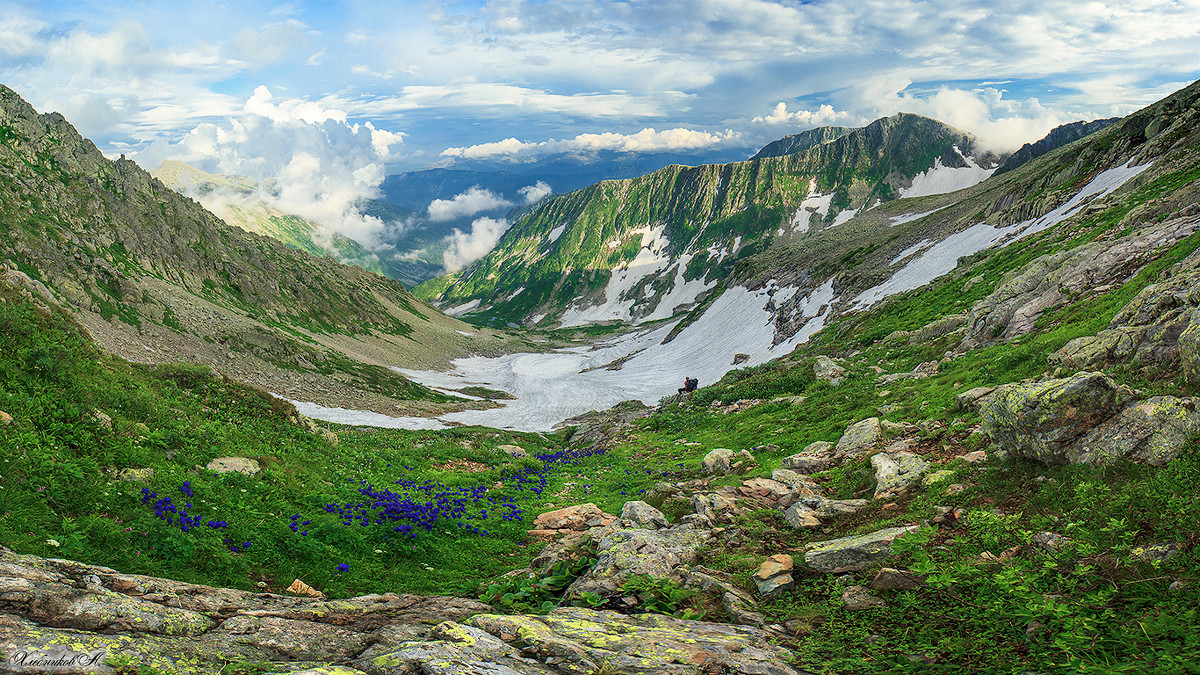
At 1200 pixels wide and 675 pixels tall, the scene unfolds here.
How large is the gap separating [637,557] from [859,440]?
1038cm

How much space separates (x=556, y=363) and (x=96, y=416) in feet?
393

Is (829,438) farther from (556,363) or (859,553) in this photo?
(556,363)

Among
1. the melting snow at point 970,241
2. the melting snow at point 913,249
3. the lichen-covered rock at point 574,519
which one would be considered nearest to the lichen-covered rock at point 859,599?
the lichen-covered rock at point 574,519

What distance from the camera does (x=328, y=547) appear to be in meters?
10.6

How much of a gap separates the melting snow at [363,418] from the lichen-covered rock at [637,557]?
50259 mm

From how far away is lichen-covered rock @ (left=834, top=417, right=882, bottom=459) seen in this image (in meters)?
15.7

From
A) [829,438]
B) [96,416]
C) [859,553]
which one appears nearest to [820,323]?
[829,438]

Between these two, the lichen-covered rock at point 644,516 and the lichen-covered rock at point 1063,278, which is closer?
the lichen-covered rock at point 644,516

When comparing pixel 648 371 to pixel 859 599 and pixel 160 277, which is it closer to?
pixel 160 277

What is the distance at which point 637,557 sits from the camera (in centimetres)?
919

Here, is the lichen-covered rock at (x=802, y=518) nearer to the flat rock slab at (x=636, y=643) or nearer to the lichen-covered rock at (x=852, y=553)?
the lichen-covered rock at (x=852, y=553)

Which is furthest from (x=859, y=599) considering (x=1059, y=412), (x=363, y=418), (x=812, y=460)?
(x=363, y=418)

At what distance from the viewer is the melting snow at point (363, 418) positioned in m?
56.6

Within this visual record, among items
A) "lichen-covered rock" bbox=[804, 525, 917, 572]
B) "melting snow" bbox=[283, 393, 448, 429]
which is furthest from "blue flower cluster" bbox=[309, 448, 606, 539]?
"melting snow" bbox=[283, 393, 448, 429]
